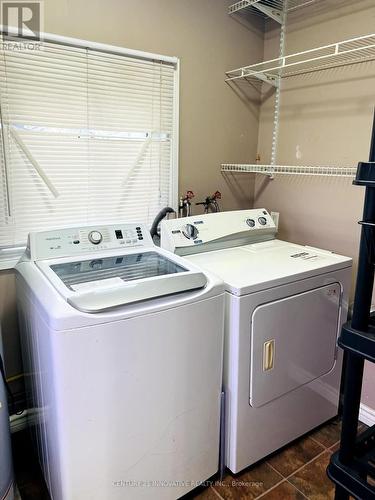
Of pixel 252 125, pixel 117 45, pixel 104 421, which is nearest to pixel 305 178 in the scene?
pixel 252 125

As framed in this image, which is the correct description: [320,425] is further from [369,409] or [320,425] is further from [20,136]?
[20,136]

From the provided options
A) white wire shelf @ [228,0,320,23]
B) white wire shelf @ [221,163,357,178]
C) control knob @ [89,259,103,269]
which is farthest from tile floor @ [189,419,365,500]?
white wire shelf @ [228,0,320,23]

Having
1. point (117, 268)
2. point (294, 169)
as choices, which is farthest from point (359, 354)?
point (294, 169)

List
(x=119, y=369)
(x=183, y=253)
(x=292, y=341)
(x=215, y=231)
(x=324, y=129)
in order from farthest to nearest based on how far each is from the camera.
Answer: (x=324, y=129) → (x=215, y=231) → (x=183, y=253) → (x=292, y=341) → (x=119, y=369)

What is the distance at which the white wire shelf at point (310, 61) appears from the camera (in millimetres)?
1843

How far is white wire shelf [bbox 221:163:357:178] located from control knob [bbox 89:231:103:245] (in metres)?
1.08

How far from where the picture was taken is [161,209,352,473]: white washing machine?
1.53 meters

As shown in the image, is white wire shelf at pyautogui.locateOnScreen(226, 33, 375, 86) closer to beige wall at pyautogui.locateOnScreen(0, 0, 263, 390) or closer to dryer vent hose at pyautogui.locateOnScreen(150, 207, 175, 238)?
beige wall at pyautogui.locateOnScreen(0, 0, 263, 390)

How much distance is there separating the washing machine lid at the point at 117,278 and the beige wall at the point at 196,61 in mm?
486

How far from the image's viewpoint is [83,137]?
1.90 metres

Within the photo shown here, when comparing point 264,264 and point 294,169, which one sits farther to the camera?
point 294,169

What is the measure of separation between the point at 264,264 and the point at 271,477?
1.00m

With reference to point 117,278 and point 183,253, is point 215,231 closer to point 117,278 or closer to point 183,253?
point 183,253

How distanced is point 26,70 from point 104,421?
5.11 feet
